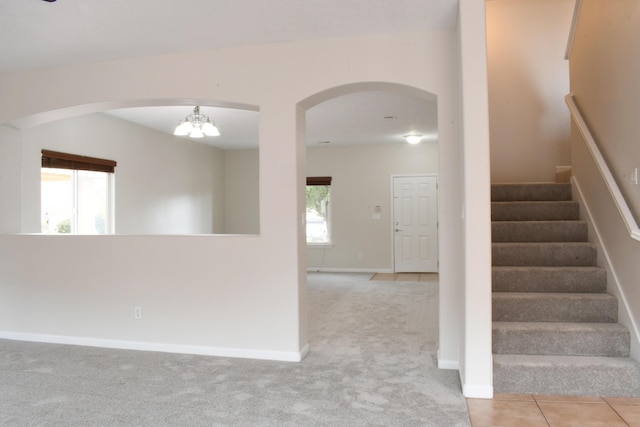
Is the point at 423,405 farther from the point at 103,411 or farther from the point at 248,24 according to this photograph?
the point at 248,24

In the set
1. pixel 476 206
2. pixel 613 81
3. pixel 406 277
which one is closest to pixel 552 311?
pixel 476 206

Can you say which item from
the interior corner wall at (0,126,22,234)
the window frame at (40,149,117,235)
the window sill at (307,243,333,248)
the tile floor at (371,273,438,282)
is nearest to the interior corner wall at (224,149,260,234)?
the window sill at (307,243,333,248)

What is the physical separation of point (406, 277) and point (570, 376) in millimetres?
5267

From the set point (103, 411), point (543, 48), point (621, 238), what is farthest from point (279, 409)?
point (543, 48)

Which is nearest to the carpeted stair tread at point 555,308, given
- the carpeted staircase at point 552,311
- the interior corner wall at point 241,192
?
the carpeted staircase at point 552,311

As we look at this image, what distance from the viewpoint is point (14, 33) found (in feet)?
10.9

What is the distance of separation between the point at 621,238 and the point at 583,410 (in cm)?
119

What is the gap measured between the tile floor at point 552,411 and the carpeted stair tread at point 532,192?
6.79ft

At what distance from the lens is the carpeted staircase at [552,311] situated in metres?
2.87

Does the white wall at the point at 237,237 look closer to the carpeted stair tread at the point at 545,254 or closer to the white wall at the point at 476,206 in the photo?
the white wall at the point at 476,206

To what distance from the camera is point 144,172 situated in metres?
6.77

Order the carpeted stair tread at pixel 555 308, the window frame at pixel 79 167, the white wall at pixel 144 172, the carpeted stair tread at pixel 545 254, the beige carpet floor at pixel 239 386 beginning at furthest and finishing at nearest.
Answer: the window frame at pixel 79 167 < the white wall at pixel 144 172 < the carpeted stair tread at pixel 545 254 < the carpeted stair tread at pixel 555 308 < the beige carpet floor at pixel 239 386

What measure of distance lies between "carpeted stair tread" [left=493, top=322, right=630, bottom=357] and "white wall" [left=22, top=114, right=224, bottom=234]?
463cm

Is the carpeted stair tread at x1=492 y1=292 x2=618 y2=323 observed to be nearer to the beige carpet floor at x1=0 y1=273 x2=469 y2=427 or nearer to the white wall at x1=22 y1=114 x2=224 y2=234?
the beige carpet floor at x1=0 y1=273 x2=469 y2=427
